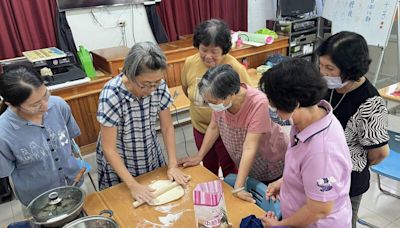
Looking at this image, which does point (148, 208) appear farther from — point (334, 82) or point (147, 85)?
point (334, 82)

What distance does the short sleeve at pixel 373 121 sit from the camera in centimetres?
121

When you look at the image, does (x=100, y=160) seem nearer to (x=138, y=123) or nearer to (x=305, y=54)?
(x=138, y=123)

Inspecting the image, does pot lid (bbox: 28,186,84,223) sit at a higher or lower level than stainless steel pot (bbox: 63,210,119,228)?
higher

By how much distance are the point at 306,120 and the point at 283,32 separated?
10.7 ft

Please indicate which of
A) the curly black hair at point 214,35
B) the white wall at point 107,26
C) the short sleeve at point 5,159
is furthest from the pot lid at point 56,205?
the white wall at point 107,26

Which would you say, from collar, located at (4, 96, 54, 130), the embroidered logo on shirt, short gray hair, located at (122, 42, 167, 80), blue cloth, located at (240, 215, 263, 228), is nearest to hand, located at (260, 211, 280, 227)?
blue cloth, located at (240, 215, 263, 228)

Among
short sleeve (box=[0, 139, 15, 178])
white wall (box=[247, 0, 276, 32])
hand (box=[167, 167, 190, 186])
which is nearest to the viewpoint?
short sleeve (box=[0, 139, 15, 178])

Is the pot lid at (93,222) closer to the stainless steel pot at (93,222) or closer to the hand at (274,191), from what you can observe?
the stainless steel pot at (93,222)

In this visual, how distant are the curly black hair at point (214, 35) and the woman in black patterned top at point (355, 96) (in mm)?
596

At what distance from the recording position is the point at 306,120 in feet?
3.20

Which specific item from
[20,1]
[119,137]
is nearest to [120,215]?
[119,137]

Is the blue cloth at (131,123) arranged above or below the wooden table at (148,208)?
above

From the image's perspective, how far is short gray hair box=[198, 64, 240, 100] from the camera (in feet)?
4.38

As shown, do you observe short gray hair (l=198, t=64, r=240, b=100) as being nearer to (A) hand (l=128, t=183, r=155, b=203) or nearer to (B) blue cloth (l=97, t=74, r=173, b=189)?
(B) blue cloth (l=97, t=74, r=173, b=189)
